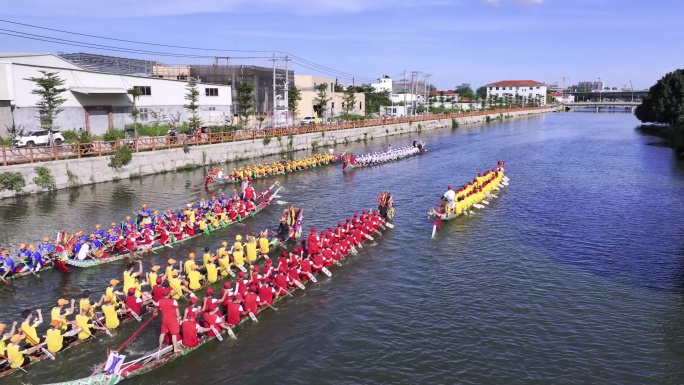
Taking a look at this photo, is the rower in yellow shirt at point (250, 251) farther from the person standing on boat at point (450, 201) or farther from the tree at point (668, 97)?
the tree at point (668, 97)

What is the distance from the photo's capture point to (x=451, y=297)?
18.6 meters

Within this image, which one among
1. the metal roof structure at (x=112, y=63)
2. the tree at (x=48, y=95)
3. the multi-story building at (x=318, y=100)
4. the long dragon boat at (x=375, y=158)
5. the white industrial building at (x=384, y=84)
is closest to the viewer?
the tree at (x=48, y=95)

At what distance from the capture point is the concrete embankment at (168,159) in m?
35.4

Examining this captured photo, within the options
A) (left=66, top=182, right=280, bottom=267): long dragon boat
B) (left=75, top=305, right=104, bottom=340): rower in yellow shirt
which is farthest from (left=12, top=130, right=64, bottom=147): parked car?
(left=75, top=305, right=104, bottom=340): rower in yellow shirt

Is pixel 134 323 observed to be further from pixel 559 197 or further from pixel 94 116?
pixel 94 116

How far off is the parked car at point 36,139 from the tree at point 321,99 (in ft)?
161

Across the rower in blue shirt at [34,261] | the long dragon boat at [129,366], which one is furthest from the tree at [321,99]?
the long dragon boat at [129,366]

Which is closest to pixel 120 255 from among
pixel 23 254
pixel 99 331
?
pixel 23 254

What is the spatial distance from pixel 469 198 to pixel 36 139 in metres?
34.2

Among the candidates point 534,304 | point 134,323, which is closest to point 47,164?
point 134,323

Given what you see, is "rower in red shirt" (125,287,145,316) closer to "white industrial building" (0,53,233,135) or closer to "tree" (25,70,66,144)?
"tree" (25,70,66,144)

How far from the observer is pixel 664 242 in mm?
24688

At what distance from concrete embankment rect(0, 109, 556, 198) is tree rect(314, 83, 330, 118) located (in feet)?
50.7

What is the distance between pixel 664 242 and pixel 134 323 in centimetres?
2363
